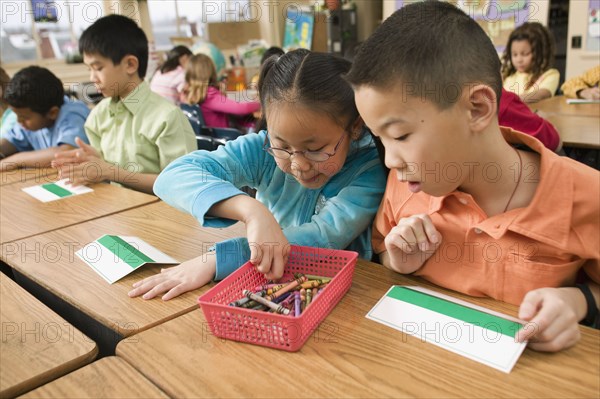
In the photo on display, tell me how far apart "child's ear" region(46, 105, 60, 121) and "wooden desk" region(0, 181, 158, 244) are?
27.7 inches

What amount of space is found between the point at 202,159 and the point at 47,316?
0.52 meters

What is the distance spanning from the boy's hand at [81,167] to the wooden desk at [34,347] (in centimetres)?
95

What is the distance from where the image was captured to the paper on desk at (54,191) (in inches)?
71.5

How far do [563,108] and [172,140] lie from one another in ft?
7.92

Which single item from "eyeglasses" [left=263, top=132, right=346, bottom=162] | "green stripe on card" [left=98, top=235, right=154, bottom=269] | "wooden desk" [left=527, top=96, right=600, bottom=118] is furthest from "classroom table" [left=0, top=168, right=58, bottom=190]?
"wooden desk" [left=527, top=96, right=600, bottom=118]

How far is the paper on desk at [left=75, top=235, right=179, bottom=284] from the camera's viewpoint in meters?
1.13

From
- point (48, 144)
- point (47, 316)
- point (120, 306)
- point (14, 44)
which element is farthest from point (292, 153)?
point (14, 44)

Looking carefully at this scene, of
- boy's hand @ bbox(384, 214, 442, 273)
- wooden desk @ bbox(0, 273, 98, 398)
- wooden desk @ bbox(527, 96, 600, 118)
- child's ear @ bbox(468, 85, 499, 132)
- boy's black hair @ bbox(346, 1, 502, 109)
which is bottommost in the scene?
wooden desk @ bbox(0, 273, 98, 398)

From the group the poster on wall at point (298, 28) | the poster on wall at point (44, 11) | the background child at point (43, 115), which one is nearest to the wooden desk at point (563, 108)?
the background child at point (43, 115)

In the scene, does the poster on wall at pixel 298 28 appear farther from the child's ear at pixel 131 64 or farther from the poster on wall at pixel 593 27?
the child's ear at pixel 131 64

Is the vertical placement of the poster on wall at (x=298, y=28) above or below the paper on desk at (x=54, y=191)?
above

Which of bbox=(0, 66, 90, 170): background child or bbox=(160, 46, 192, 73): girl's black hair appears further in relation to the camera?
bbox=(160, 46, 192, 73): girl's black hair

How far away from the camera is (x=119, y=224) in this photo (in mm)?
1490

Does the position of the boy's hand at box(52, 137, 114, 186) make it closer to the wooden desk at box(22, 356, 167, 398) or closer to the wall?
the wooden desk at box(22, 356, 167, 398)
